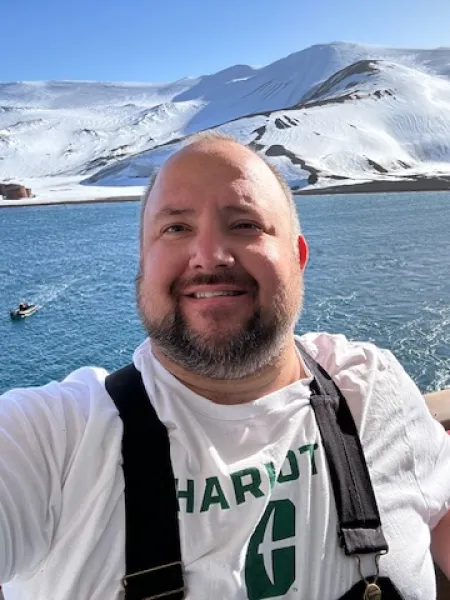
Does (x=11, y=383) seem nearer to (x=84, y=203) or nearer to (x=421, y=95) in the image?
(x=84, y=203)

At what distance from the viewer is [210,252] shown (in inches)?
42.2

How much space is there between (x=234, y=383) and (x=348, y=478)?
0.86 ft

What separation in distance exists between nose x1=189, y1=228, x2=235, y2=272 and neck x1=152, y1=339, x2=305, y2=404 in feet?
0.63

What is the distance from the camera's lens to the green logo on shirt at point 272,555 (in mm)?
936

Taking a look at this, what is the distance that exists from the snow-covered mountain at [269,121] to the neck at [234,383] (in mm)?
50915

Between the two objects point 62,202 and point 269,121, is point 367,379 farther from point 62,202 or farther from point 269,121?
point 269,121

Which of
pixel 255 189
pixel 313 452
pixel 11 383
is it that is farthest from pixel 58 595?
pixel 11 383

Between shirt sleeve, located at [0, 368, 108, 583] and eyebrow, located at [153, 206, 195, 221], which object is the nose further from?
shirt sleeve, located at [0, 368, 108, 583]

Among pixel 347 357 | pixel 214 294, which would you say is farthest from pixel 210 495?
pixel 347 357

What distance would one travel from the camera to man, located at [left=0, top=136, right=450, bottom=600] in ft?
2.93

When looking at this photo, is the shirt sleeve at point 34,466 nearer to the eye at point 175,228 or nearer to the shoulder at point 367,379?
the eye at point 175,228

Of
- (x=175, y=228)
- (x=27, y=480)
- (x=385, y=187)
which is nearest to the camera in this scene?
(x=27, y=480)

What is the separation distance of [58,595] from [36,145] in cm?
10010

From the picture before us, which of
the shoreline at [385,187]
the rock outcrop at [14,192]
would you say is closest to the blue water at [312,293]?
the shoreline at [385,187]
